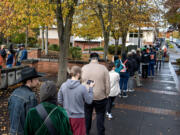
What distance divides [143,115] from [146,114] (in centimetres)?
16

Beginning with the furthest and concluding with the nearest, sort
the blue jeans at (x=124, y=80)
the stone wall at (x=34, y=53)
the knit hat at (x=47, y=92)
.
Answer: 1. the stone wall at (x=34, y=53)
2. the blue jeans at (x=124, y=80)
3. the knit hat at (x=47, y=92)

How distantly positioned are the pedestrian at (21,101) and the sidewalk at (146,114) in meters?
2.69

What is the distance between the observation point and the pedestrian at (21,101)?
2943mm

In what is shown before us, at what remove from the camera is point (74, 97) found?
3.71 meters

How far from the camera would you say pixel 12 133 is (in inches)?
124

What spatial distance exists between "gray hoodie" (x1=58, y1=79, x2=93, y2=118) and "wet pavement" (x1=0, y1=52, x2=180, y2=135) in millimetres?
1822

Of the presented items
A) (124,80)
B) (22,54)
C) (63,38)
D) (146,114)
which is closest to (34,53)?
(22,54)

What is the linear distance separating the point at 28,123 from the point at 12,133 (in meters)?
0.85

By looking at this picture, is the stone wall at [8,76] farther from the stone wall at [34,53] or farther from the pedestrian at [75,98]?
the stone wall at [34,53]

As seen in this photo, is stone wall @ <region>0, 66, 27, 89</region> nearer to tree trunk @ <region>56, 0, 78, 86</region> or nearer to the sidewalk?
tree trunk @ <region>56, 0, 78, 86</region>

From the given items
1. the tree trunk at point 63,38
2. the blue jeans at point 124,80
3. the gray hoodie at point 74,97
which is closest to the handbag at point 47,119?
the gray hoodie at point 74,97

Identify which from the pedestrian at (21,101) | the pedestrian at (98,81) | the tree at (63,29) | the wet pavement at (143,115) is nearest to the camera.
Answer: the pedestrian at (21,101)

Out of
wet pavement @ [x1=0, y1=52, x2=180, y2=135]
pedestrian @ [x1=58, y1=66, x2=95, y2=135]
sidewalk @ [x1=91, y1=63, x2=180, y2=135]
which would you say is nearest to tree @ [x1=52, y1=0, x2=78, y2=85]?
wet pavement @ [x1=0, y1=52, x2=180, y2=135]

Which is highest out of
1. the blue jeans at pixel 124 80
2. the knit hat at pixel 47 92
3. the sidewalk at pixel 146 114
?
the knit hat at pixel 47 92
